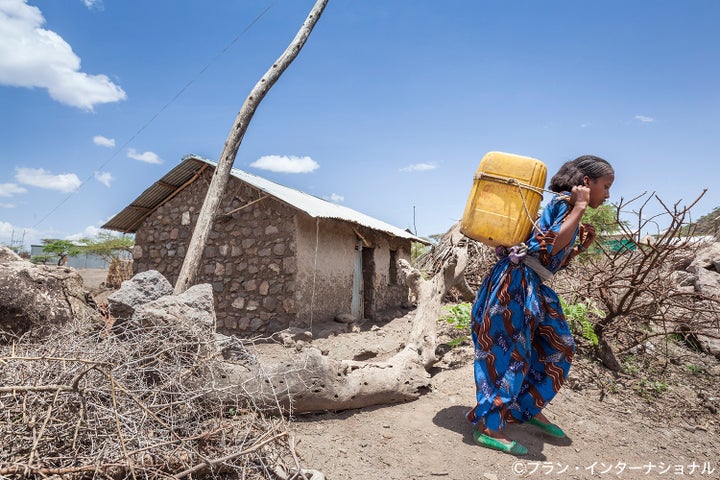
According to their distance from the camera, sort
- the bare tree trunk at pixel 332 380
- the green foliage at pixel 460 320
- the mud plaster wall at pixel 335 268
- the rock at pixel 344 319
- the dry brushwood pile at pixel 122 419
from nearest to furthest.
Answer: the dry brushwood pile at pixel 122 419, the bare tree trunk at pixel 332 380, the green foliage at pixel 460 320, the mud plaster wall at pixel 335 268, the rock at pixel 344 319

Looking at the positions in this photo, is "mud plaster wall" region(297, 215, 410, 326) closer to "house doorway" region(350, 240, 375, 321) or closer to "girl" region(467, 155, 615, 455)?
"house doorway" region(350, 240, 375, 321)

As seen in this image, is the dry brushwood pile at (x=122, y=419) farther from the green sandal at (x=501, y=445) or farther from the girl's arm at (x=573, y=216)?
the girl's arm at (x=573, y=216)

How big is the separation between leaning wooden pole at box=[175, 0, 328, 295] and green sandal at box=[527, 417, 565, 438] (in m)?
4.23

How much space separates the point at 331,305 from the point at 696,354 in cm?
541

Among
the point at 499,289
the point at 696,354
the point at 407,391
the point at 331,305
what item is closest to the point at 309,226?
the point at 331,305

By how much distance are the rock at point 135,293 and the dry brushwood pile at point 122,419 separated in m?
0.73

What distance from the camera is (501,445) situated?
111 inches

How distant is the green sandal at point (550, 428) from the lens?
10.3ft

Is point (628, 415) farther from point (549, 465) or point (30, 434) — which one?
point (30, 434)

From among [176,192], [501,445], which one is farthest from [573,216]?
[176,192]

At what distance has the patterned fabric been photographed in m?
2.84

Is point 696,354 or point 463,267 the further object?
point 696,354

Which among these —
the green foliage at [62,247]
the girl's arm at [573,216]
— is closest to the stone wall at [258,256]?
the girl's arm at [573,216]

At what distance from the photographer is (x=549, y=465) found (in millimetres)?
2789
